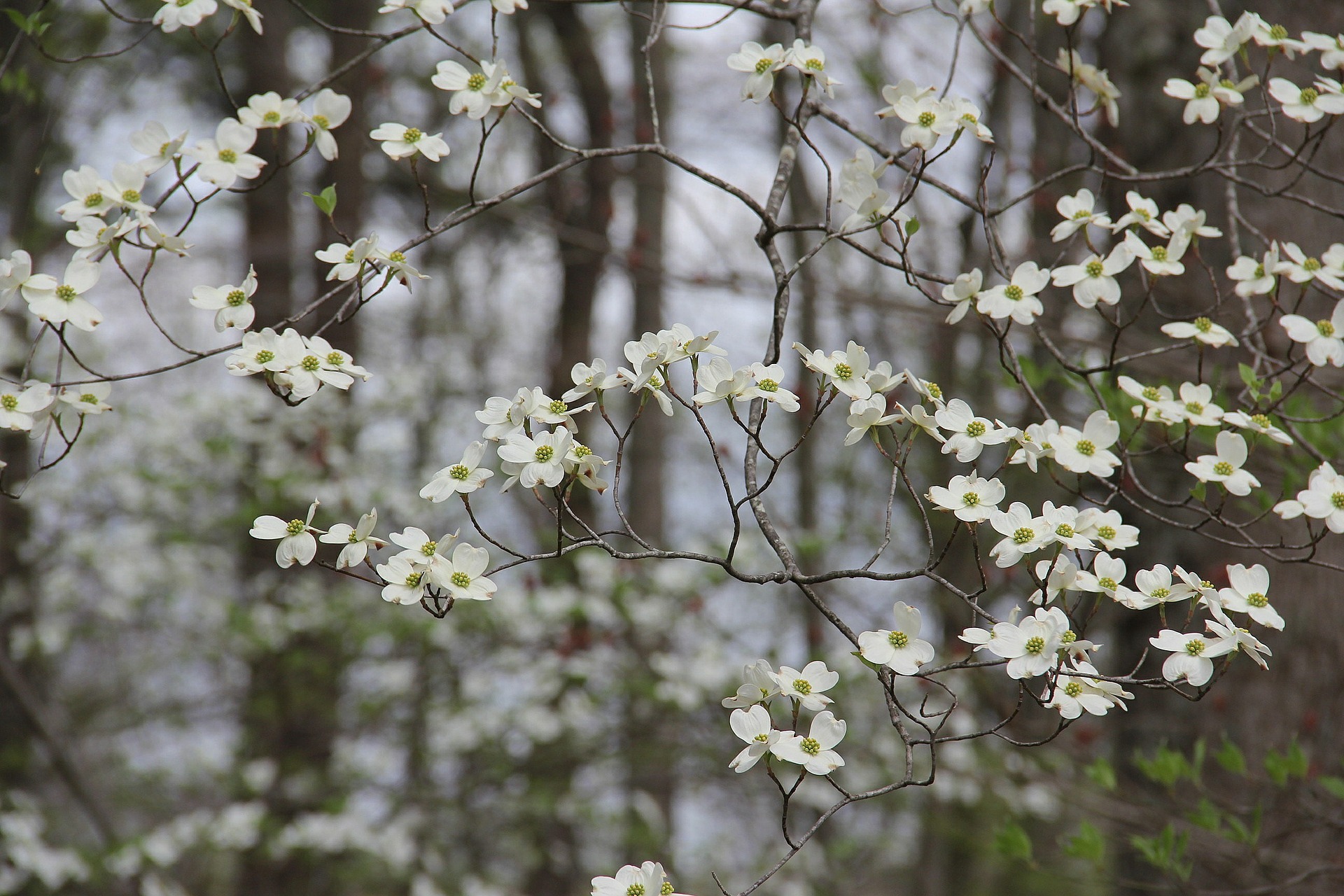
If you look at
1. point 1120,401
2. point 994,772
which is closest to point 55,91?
point 1120,401

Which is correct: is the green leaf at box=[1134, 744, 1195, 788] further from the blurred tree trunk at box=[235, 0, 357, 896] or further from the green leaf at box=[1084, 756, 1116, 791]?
the blurred tree trunk at box=[235, 0, 357, 896]

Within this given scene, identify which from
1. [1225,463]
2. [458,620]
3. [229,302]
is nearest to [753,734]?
[1225,463]

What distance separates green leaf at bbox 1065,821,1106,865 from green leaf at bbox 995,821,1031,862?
76 mm

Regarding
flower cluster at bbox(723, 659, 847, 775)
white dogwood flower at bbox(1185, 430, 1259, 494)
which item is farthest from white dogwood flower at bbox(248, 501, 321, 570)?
white dogwood flower at bbox(1185, 430, 1259, 494)

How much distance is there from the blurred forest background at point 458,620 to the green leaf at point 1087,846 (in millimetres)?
611

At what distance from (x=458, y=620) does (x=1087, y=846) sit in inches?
121

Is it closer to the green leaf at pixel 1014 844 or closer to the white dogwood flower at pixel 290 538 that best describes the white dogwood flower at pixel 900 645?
the white dogwood flower at pixel 290 538

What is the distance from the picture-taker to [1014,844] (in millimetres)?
1974

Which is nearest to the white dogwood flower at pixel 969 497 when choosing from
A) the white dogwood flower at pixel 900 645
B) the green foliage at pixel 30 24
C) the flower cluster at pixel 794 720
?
the white dogwood flower at pixel 900 645

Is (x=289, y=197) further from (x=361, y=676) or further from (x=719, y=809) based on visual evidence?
(x=719, y=809)

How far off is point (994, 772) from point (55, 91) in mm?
3710

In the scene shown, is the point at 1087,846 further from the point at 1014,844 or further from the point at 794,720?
the point at 794,720

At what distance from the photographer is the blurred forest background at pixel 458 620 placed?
2.98 m

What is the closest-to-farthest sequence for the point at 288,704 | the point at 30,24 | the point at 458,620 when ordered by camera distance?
the point at 30,24 < the point at 458,620 < the point at 288,704
